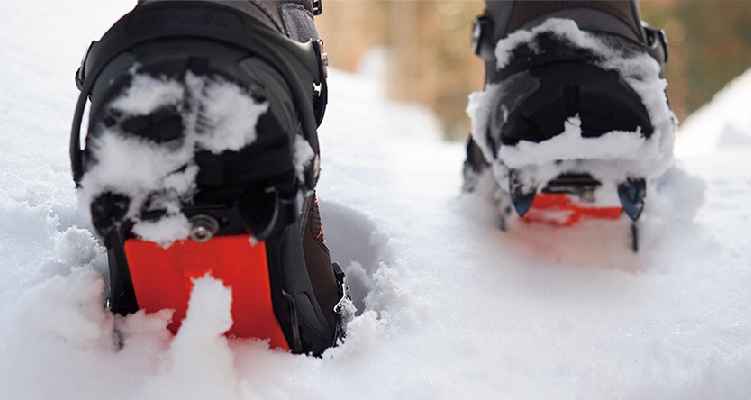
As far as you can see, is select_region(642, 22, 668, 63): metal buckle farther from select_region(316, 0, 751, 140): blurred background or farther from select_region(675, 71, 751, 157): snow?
select_region(316, 0, 751, 140): blurred background

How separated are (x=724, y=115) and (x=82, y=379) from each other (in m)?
1.82

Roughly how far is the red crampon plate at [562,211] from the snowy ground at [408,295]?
22mm

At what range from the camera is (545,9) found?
0.74m

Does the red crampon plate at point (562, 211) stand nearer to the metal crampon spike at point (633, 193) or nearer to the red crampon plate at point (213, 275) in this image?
the metal crampon spike at point (633, 193)

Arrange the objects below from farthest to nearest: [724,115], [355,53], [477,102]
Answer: [355,53] → [724,115] → [477,102]

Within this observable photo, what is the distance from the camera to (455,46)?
23.6 feet

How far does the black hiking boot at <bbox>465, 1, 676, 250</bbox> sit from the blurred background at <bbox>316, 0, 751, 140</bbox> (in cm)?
627

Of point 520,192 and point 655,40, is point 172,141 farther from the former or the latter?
point 655,40

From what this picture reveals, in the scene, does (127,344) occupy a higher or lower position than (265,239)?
lower

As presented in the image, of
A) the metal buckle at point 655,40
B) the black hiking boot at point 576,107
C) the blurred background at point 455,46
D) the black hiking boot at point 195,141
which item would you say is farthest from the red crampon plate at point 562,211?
the blurred background at point 455,46

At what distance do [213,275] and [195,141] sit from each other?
4.5 inches

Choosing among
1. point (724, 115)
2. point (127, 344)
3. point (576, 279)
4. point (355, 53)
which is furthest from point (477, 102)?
point (355, 53)

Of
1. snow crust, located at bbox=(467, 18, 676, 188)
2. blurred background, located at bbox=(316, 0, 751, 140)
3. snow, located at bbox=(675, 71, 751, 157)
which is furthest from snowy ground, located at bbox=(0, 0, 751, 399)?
blurred background, located at bbox=(316, 0, 751, 140)

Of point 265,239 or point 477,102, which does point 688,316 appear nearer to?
point 477,102
